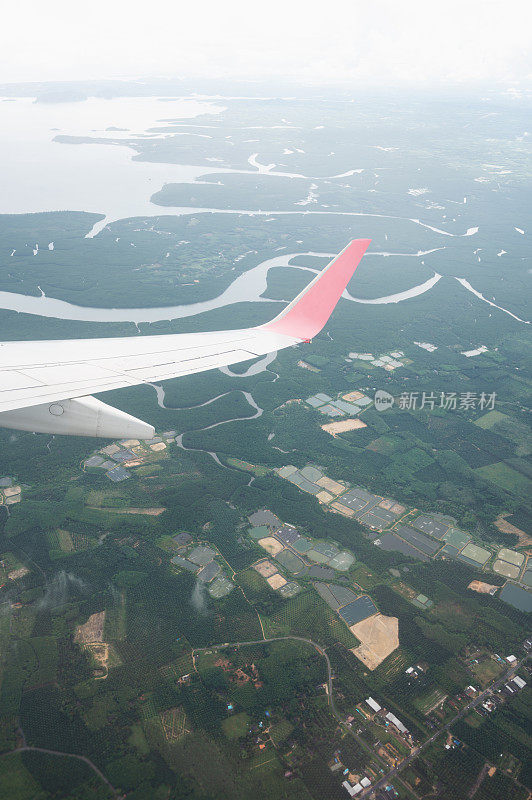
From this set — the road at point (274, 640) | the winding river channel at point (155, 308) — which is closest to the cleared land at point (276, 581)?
the road at point (274, 640)

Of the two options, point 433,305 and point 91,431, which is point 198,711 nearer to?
point 91,431

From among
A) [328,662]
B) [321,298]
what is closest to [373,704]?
[328,662]

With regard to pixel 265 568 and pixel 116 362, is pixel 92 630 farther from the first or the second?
pixel 116 362

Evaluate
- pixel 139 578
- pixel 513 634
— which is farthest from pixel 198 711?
pixel 513 634

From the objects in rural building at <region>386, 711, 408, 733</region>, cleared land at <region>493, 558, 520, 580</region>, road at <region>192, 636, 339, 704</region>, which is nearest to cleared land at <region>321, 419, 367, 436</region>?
cleared land at <region>493, 558, 520, 580</region>

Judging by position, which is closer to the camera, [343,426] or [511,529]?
[511,529]

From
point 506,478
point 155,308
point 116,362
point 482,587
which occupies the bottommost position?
point 506,478
